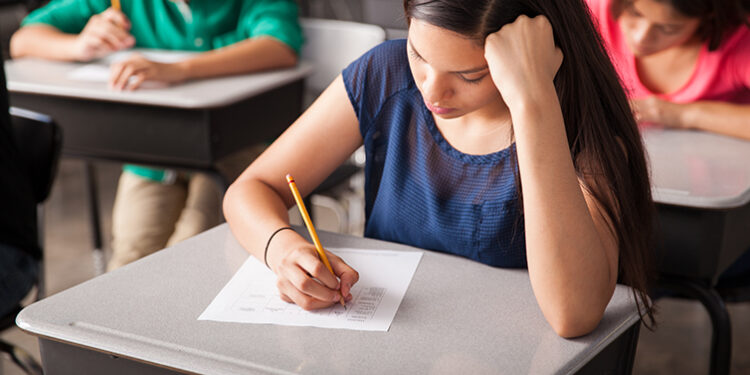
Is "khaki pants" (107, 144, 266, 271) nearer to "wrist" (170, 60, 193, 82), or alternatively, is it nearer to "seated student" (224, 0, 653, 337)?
"wrist" (170, 60, 193, 82)

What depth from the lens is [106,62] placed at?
7.43 ft

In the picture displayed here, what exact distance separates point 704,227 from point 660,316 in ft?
3.56

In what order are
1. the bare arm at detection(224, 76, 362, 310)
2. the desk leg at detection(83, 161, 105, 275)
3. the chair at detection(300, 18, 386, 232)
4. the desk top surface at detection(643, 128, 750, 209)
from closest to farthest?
the bare arm at detection(224, 76, 362, 310) < the desk top surface at detection(643, 128, 750, 209) < the chair at detection(300, 18, 386, 232) < the desk leg at detection(83, 161, 105, 275)

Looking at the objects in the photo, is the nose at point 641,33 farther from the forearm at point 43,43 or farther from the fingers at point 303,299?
the forearm at point 43,43

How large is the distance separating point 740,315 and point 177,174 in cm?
184

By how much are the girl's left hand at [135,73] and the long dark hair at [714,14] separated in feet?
3.75

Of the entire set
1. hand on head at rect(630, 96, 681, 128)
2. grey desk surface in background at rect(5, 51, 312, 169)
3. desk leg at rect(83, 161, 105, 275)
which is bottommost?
desk leg at rect(83, 161, 105, 275)

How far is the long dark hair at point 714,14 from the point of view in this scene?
5.72 feet

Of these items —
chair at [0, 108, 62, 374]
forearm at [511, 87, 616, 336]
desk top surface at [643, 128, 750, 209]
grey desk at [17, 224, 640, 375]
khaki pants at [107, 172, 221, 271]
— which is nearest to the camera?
grey desk at [17, 224, 640, 375]

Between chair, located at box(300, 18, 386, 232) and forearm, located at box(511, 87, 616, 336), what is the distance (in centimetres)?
128

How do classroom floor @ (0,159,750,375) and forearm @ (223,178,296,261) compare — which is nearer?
forearm @ (223,178,296,261)

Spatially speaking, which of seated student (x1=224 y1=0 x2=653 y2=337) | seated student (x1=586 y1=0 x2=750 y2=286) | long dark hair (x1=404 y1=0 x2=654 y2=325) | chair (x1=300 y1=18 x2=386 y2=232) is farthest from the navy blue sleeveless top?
chair (x1=300 y1=18 x2=386 y2=232)

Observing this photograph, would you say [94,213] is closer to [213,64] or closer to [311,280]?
[213,64]

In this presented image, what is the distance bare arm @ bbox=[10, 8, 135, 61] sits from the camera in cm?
220
